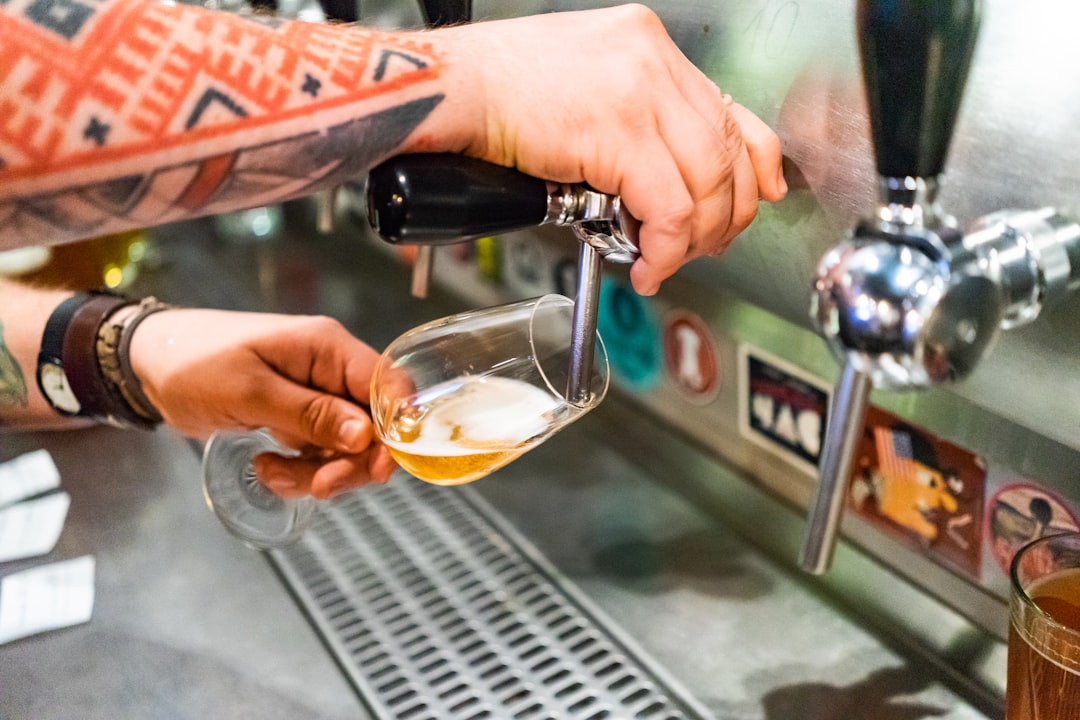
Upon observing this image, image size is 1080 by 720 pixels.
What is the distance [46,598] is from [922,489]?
69 centimetres

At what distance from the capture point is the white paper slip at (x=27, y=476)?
82cm

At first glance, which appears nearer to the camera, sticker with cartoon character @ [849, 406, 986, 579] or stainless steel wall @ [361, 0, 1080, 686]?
stainless steel wall @ [361, 0, 1080, 686]

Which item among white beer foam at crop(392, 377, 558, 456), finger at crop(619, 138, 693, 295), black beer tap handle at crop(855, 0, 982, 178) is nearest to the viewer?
black beer tap handle at crop(855, 0, 982, 178)

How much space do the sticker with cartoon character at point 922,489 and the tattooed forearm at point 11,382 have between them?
671mm

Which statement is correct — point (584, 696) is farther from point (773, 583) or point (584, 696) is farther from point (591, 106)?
point (591, 106)

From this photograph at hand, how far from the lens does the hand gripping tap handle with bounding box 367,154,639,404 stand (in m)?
0.36

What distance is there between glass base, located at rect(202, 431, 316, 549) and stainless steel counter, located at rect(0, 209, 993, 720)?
0.07 m

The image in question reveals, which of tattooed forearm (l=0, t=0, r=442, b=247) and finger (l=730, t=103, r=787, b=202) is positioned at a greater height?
tattooed forearm (l=0, t=0, r=442, b=247)

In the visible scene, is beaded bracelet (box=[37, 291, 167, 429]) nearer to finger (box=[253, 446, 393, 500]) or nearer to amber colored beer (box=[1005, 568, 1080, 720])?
finger (box=[253, 446, 393, 500])

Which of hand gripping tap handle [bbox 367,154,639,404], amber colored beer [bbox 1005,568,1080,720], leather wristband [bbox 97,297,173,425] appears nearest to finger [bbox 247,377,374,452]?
leather wristband [bbox 97,297,173,425]

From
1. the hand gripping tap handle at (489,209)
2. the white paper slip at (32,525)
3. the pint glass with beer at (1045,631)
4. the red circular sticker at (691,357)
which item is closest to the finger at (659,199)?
the hand gripping tap handle at (489,209)

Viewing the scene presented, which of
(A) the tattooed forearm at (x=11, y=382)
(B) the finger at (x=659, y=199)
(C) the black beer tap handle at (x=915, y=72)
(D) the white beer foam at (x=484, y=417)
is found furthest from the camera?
(A) the tattooed forearm at (x=11, y=382)

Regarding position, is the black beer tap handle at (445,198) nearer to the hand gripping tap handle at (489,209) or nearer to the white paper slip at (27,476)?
the hand gripping tap handle at (489,209)

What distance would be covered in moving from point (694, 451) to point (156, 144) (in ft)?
1.94
